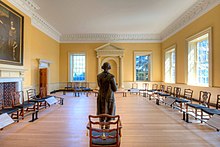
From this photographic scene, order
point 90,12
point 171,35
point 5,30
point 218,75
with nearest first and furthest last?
point 5,30 < point 218,75 < point 90,12 < point 171,35

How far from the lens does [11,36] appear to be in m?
5.99

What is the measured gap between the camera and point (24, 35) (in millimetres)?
6859

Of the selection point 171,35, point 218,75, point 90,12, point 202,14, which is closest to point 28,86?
point 90,12

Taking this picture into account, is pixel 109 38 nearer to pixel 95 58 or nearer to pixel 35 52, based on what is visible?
pixel 95 58

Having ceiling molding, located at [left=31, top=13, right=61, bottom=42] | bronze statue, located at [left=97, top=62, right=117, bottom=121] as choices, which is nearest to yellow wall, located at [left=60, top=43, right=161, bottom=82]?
ceiling molding, located at [left=31, top=13, right=61, bottom=42]

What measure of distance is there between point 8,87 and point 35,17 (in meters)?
4.55

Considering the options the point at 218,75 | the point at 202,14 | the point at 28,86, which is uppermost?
the point at 202,14

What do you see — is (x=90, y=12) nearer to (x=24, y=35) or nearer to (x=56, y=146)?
(x=24, y=35)

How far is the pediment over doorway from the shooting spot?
42.7 feet

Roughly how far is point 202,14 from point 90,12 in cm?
540

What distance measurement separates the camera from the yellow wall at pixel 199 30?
619cm

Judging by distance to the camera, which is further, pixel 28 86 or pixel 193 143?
pixel 28 86

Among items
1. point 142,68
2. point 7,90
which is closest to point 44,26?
point 7,90

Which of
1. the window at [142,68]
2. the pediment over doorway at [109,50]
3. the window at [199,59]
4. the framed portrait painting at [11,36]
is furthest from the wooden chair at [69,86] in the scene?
the window at [199,59]
